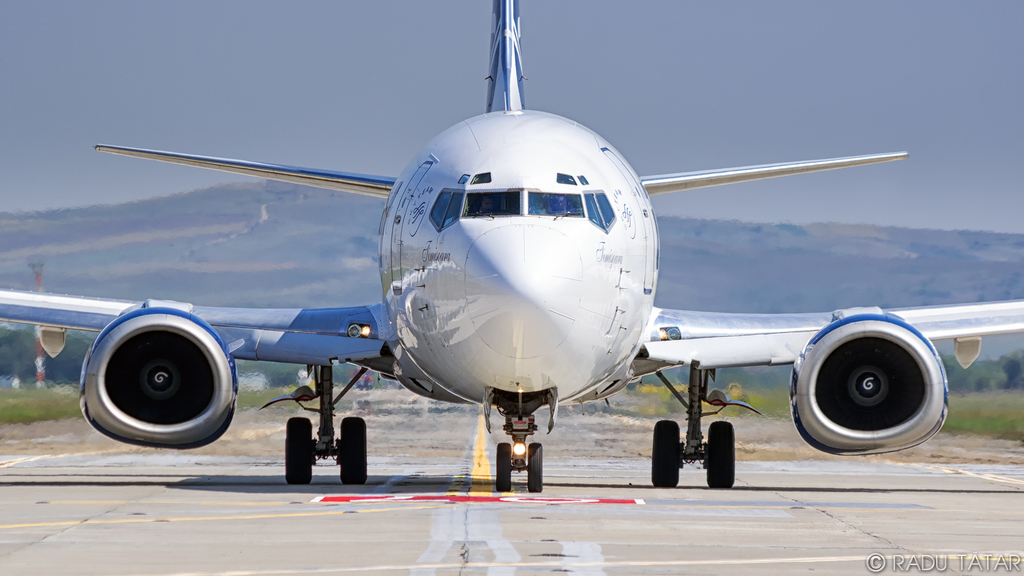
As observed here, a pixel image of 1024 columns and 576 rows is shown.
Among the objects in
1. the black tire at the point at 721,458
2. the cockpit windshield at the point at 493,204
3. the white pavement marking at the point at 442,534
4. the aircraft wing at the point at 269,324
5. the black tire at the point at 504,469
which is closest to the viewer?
the white pavement marking at the point at 442,534

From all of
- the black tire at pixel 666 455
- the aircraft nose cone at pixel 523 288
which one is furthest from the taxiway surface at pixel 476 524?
the aircraft nose cone at pixel 523 288

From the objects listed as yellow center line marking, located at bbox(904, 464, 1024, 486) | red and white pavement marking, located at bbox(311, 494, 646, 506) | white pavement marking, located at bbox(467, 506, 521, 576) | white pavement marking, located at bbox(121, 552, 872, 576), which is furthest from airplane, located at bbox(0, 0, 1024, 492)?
white pavement marking, located at bbox(121, 552, 872, 576)

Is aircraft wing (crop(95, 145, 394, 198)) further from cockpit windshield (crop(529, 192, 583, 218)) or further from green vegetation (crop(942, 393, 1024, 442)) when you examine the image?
green vegetation (crop(942, 393, 1024, 442))

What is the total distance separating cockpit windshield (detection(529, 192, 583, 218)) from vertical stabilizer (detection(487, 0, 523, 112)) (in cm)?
513

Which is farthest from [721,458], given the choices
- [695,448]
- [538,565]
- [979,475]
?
[538,565]

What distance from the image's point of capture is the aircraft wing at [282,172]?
15469mm

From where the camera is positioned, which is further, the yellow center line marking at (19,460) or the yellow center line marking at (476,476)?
the yellow center line marking at (19,460)

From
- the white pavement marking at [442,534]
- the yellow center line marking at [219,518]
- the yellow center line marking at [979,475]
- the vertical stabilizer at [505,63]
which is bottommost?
the yellow center line marking at [979,475]

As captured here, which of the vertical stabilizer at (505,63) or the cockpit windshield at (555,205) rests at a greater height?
the vertical stabilizer at (505,63)

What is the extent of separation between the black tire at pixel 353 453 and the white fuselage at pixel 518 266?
258cm

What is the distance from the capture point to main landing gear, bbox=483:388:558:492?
12273mm

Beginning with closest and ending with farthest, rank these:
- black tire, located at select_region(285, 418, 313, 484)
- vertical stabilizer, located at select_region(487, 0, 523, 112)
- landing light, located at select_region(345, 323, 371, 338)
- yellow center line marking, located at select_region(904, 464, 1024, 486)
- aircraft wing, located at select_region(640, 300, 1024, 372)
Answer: landing light, located at select_region(345, 323, 371, 338), aircraft wing, located at select_region(640, 300, 1024, 372), black tire, located at select_region(285, 418, 313, 484), vertical stabilizer, located at select_region(487, 0, 523, 112), yellow center line marking, located at select_region(904, 464, 1024, 486)

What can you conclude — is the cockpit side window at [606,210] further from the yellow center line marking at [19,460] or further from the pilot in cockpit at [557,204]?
the yellow center line marking at [19,460]

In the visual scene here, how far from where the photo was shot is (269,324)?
50.8 ft
